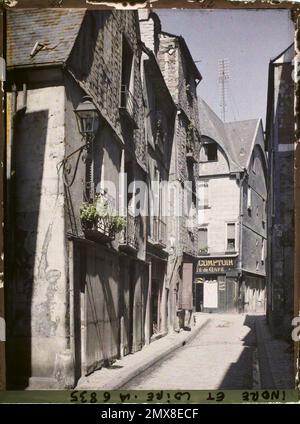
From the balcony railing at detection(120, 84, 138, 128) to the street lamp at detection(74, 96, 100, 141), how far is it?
5.72 feet

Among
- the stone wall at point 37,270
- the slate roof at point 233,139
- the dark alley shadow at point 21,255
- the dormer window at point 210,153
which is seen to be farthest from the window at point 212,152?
the dark alley shadow at point 21,255

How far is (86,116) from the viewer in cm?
660

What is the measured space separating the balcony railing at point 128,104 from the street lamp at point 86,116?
5.72ft

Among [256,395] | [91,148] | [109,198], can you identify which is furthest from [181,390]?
[91,148]

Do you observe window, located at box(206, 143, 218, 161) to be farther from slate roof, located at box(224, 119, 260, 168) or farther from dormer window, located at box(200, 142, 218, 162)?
slate roof, located at box(224, 119, 260, 168)

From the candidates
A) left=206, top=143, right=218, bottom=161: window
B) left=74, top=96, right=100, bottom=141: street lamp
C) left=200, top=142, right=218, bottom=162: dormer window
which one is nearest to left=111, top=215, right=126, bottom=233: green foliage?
left=74, top=96, right=100, bottom=141: street lamp

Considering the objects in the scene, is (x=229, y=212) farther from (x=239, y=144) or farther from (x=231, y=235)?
(x=231, y=235)

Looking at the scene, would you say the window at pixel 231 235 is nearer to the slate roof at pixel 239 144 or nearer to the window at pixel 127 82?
the slate roof at pixel 239 144

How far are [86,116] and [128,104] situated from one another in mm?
2180

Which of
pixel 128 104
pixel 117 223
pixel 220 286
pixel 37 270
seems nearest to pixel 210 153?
pixel 128 104

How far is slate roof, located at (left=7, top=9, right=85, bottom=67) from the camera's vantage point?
551 cm

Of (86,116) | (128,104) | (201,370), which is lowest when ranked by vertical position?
(201,370)

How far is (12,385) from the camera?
5.68 meters

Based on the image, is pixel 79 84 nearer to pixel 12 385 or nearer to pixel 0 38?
pixel 0 38
